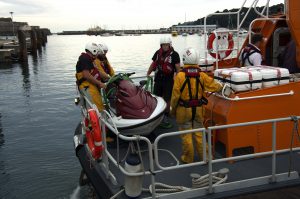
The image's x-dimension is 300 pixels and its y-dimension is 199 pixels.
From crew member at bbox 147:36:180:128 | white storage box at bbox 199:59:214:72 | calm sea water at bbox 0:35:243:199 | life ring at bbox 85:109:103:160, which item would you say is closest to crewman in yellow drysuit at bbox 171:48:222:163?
life ring at bbox 85:109:103:160

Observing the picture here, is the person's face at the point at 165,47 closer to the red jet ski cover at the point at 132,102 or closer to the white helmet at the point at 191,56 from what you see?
the red jet ski cover at the point at 132,102

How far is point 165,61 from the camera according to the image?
20.0ft

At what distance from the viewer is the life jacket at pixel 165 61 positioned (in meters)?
6.11

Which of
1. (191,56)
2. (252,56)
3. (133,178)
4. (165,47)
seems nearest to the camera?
(133,178)

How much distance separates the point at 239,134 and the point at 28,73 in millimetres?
25587

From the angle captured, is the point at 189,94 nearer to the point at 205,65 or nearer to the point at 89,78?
the point at 89,78

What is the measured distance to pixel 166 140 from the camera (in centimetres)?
571

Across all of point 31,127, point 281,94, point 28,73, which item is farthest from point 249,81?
point 28,73

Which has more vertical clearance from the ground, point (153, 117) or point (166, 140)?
point (153, 117)

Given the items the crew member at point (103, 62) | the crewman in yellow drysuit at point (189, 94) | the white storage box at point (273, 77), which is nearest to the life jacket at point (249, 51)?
the white storage box at point (273, 77)

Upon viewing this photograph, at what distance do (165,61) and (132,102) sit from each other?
1298 mm

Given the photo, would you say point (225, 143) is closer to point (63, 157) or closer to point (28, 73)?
point (63, 157)

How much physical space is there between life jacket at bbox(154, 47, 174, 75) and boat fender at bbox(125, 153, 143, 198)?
8.87 feet

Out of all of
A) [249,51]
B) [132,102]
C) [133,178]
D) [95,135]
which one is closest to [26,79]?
[132,102]
